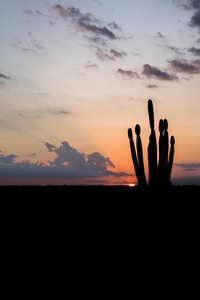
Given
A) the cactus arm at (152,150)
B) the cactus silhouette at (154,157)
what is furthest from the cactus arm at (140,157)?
the cactus arm at (152,150)

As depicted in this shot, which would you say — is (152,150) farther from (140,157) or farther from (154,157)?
(140,157)
